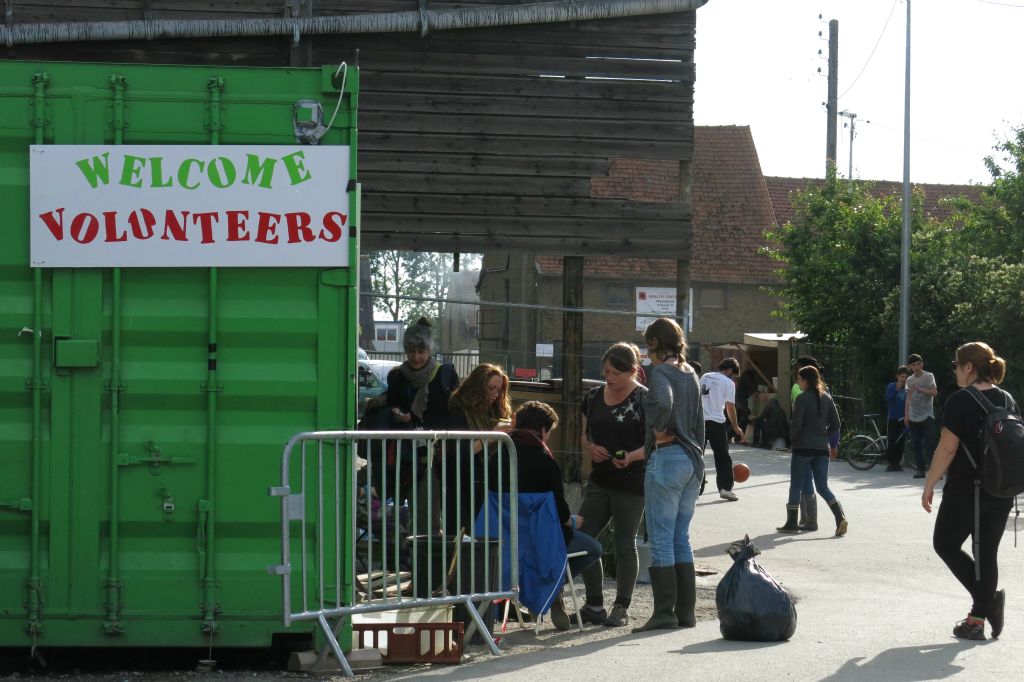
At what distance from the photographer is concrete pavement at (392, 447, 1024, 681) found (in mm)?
7223

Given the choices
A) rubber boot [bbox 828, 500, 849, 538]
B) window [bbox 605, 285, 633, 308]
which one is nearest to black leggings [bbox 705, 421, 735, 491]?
rubber boot [bbox 828, 500, 849, 538]

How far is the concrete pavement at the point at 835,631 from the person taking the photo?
7.22 meters

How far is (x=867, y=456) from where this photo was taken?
23.7 metres

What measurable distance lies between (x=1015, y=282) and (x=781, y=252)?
11687 millimetres

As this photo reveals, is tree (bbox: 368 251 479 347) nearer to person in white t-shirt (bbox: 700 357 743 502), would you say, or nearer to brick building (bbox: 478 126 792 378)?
brick building (bbox: 478 126 792 378)

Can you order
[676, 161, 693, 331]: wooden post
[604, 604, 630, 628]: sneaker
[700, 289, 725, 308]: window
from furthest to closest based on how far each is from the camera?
[700, 289, 725, 308]: window → [676, 161, 693, 331]: wooden post → [604, 604, 630, 628]: sneaker

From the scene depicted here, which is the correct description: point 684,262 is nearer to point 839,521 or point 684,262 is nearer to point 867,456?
point 839,521

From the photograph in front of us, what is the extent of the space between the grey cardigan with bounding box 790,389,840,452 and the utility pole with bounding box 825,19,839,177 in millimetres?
24808

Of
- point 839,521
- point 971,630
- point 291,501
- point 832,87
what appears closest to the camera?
point 291,501

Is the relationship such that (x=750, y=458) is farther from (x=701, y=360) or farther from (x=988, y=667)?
(x=988, y=667)

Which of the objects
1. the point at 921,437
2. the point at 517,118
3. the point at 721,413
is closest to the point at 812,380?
the point at 721,413

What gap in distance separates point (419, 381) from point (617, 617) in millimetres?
2404

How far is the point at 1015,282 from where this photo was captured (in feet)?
79.6

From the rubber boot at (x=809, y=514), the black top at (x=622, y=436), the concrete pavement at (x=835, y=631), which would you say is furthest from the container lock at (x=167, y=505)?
the rubber boot at (x=809, y=514)
